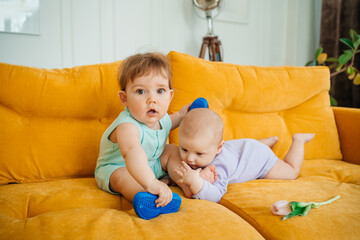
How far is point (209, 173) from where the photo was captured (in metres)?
1.11

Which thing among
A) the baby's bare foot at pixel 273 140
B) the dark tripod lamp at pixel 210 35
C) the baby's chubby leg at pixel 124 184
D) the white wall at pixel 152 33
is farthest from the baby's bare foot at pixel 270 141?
the white wall at pixel 152 33

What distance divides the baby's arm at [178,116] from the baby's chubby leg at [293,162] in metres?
0.49

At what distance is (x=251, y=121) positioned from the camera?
1577mm

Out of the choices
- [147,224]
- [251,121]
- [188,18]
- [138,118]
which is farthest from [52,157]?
[188,18]

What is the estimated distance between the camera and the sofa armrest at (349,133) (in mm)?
A: 1606

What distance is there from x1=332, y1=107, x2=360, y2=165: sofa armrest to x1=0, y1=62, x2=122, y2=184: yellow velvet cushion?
1343 millimetres

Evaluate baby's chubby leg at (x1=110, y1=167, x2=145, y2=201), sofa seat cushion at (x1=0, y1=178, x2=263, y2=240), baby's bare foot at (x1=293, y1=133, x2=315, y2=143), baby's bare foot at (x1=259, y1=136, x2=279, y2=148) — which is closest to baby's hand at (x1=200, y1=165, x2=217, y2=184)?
sofa seat cushion at (x1=0, y1=178, x2=263, y2=240)

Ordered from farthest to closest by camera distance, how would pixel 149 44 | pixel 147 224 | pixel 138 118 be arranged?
pixel 149 44 < pixel 138 118 < pixel 147 224

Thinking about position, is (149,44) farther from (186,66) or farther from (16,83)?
(16,83)

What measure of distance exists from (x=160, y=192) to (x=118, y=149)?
0.37 m

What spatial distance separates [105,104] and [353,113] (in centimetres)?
144

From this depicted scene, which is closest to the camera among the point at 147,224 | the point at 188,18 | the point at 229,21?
the point at 147,224

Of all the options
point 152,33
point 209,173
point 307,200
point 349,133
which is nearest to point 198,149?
point 209,173

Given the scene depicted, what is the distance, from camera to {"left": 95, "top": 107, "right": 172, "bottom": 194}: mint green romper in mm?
1084
